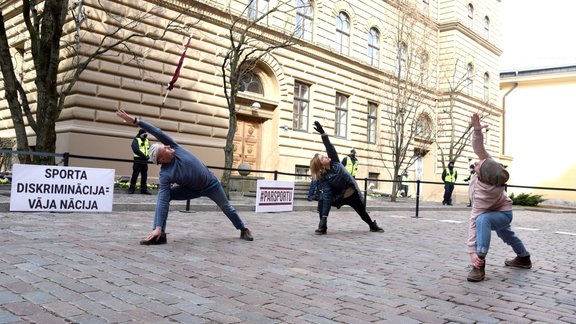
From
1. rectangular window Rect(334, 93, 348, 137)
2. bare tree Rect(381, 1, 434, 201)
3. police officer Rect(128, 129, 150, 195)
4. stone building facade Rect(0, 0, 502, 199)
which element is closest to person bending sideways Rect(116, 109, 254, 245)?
police officer Rect(128, 129, 150, 195)

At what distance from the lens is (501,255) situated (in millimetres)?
7375

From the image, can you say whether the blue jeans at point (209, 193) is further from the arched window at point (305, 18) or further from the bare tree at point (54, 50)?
the arched window at point (305, 18)

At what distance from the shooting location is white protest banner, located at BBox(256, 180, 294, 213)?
1284cm

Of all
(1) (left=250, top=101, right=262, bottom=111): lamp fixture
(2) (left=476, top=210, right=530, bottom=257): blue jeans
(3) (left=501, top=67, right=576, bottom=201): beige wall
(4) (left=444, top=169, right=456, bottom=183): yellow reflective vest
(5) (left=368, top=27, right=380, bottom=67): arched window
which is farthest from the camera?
(3) (left=501, top=67, right=576, bottom=201): beige wall

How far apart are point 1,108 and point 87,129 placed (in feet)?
22.9

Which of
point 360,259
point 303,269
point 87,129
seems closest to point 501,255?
point 360,259

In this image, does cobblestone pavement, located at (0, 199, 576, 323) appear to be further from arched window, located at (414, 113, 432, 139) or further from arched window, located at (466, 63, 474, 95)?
arched window, located at (466, 63, 474, 95)

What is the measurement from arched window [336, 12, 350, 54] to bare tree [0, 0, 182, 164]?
1065cm

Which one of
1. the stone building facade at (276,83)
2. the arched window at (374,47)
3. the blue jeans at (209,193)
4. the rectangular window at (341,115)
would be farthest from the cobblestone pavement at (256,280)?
the arched window at (374,47)

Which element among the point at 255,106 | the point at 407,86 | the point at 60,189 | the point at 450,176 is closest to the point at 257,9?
the point at 255,106

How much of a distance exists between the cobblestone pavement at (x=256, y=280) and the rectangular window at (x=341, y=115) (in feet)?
59.3

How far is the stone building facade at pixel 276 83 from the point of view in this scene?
→ 16.6m

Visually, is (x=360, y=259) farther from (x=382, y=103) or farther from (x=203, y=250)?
(x=382, y=103)

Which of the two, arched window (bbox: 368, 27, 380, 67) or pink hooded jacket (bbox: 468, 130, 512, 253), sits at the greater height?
arched window (bbox: 368, 27, 380, 67)
